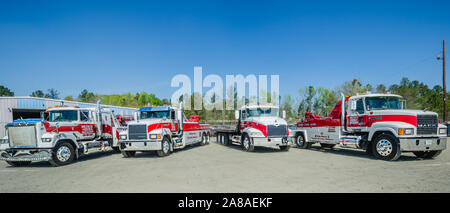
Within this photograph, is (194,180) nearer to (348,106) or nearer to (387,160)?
(387,160)

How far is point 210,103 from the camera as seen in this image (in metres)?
46.9

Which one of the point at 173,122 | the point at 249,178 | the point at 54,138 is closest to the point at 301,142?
the point at 173,122

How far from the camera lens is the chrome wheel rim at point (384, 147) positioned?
31.6 feet

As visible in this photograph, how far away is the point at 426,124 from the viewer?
9.38m

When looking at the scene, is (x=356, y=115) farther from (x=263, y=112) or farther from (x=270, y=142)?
(x=263, y=112)

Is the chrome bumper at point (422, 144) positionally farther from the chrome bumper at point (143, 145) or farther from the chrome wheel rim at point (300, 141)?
the chrome bumper at point (143, 145)

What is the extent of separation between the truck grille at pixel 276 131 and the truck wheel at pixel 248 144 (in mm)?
1056

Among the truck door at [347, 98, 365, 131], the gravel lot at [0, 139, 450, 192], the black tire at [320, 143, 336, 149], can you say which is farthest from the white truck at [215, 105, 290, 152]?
the gravel lot at [0, 139, 450, 192]

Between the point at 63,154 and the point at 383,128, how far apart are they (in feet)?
41.2

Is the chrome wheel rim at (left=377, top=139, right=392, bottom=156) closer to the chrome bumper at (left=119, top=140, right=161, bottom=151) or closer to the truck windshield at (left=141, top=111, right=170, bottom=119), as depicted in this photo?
the chrome bumper at (left=119, top=140, right=161, bottom=151)

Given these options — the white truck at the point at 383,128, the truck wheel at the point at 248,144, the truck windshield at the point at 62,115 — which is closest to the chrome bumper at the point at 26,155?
the truck windshield at the point at 62,115

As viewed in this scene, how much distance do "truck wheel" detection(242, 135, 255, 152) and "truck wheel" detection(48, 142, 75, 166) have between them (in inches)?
315

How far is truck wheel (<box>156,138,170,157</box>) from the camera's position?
11.9 meters
